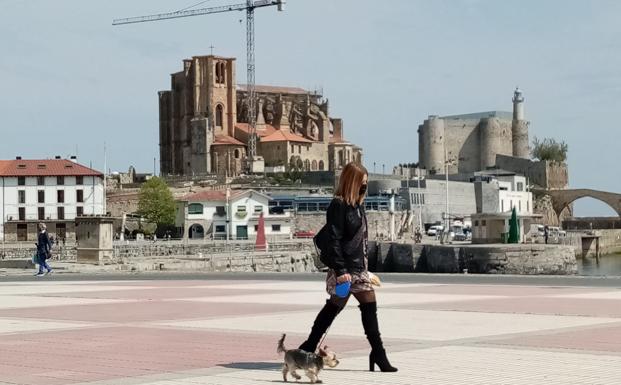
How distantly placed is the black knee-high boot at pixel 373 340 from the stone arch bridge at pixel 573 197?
13646cm

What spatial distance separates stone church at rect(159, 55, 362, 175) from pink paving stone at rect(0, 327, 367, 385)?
12625 cm

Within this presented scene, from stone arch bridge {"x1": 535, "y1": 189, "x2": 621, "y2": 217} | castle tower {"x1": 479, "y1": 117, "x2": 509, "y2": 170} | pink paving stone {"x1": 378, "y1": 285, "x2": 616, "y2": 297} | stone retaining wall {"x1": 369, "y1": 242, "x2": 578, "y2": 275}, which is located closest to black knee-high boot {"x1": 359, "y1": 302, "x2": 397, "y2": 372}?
pink paving stone {"x1": 378, "y1": 285, "x2": 616, "y2": 297}

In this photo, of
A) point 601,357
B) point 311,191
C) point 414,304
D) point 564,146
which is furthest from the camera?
point 564,146

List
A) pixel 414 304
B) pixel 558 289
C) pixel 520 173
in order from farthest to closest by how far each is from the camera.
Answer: pixel 520 173, pixel 558 289, pixel 414 304

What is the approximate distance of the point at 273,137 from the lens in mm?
147375

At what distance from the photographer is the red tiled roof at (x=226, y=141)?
143 m

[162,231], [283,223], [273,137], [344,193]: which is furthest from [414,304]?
[273,137]

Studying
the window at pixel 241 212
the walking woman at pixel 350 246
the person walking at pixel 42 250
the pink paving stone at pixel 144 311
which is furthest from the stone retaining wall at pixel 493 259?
the walking woman at pixel 350 246

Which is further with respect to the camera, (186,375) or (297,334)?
(297,334)

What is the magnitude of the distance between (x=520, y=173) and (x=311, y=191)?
1547 inches

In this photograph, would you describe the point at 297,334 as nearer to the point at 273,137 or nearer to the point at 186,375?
the point at 186,375

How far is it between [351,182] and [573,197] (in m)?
140

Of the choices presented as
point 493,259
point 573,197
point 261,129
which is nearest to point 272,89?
point 261,129

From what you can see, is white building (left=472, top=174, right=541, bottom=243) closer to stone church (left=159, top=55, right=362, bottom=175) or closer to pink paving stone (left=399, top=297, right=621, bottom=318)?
stone church (left=159, top=55, right=362, bottom=175)
